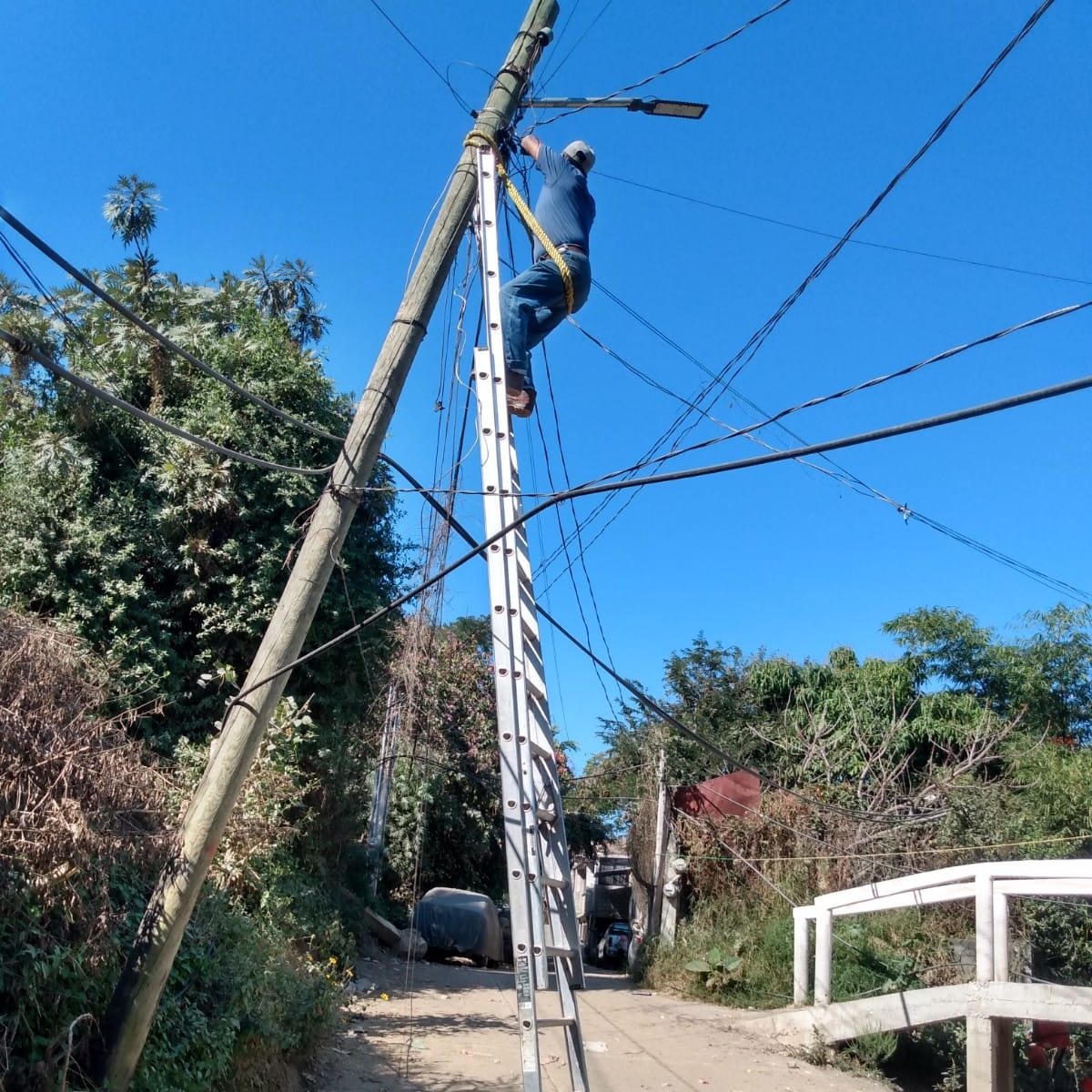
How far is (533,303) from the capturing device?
6.11 metres

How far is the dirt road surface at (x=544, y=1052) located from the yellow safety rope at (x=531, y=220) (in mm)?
5187

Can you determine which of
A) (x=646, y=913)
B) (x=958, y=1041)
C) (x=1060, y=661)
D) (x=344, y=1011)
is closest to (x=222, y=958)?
(x=344, y=1011)

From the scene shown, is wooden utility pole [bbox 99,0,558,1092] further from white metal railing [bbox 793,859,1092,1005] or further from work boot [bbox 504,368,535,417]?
white metal railing [bbox 793,859,1092,1005]

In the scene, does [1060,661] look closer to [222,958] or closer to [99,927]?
[222,958]

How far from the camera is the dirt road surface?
8250 mm

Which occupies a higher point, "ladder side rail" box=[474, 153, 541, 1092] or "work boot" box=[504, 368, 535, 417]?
"work boot" box=[504, 368, 535, 417]

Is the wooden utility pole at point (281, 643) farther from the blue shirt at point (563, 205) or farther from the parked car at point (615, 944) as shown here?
the parked car at point (615, 944)

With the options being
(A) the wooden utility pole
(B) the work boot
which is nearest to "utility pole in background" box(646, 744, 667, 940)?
(A) the wooden utility pole

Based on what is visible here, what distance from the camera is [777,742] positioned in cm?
1678

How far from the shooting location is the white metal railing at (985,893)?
8.01 m

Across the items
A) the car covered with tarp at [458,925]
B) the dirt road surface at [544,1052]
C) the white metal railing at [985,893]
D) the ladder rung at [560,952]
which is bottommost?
the dirt road surface at [544,1052]

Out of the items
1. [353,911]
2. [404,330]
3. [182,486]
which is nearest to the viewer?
[404,330]

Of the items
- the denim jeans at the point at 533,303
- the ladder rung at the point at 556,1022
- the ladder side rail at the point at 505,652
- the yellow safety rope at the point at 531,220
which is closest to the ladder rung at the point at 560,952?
the ladder side rail at the point at 505,652

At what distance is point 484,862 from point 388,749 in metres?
8.95
